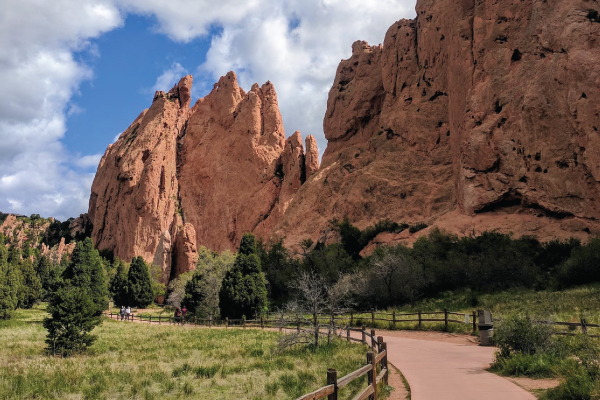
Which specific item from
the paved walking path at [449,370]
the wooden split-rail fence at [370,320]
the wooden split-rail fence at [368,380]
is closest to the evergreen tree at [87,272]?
the wooden split-rail fence at [370,320]

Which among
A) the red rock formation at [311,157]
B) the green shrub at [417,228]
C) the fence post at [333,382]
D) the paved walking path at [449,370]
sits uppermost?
the red rock formation at [311,157]

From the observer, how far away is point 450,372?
10.4 m

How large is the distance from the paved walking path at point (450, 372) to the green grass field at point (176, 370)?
4.43 ft

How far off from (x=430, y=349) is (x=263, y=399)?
7980 millimetres

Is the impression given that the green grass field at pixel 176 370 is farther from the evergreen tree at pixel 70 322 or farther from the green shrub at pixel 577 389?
the green shrub at pixel 577 389

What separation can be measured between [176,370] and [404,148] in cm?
4844

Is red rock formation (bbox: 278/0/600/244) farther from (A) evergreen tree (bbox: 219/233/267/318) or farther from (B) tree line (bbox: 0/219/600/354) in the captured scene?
(A) evergreen tree (bbox: 219/233/267/318)

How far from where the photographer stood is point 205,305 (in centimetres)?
3738

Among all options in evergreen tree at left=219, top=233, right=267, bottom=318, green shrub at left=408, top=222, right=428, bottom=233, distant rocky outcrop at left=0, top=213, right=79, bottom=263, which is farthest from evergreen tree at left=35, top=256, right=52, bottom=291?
green shrub at left=408, top=222, right=428, bottom=233

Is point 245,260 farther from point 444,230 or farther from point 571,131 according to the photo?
point 571,131

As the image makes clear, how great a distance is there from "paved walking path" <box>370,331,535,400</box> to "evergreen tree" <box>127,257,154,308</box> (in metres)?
40.0

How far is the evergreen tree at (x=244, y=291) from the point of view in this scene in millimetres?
29969

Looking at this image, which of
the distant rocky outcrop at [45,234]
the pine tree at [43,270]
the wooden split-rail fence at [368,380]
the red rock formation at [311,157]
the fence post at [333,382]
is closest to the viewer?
the wooden split-rail fence at [368,380]

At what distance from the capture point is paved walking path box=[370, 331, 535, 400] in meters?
8.16
